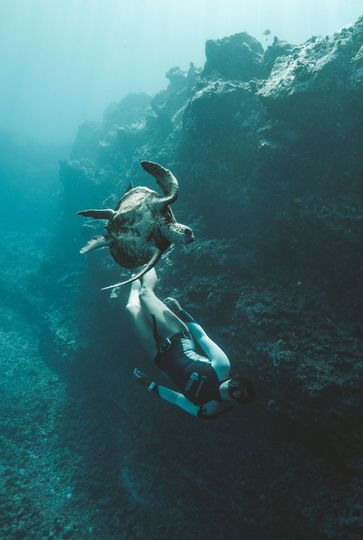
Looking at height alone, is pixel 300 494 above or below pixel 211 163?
below

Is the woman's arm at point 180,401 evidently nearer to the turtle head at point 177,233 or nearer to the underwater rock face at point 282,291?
the underwater rock face at point 282,291

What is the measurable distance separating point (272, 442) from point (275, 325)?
5.82 ft

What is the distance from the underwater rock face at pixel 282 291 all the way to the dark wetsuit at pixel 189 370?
0.94m

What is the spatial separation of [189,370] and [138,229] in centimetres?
210

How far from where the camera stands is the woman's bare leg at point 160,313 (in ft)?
13.2

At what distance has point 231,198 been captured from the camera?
19.5 ft

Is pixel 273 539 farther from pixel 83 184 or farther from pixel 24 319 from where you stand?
pixel 83 184

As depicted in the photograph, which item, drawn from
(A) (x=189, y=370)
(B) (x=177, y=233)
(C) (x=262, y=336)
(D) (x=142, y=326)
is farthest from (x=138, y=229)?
(C) (x=262, y=336)

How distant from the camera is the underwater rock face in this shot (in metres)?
3.77

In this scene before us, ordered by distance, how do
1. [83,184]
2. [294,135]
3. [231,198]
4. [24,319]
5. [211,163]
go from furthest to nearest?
[83,184] < [24,319] < [211,163] < [231,198] < [294,135]

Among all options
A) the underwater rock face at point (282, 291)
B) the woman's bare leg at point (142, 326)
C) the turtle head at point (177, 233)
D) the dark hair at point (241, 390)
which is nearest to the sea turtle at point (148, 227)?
the turtle head at point (177, 233)

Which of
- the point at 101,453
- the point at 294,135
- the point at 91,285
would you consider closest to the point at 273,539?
the point at 101,453

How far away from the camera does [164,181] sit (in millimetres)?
2652

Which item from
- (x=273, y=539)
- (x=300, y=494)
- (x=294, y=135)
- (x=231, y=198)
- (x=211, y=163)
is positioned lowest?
(x=273, y=539)
